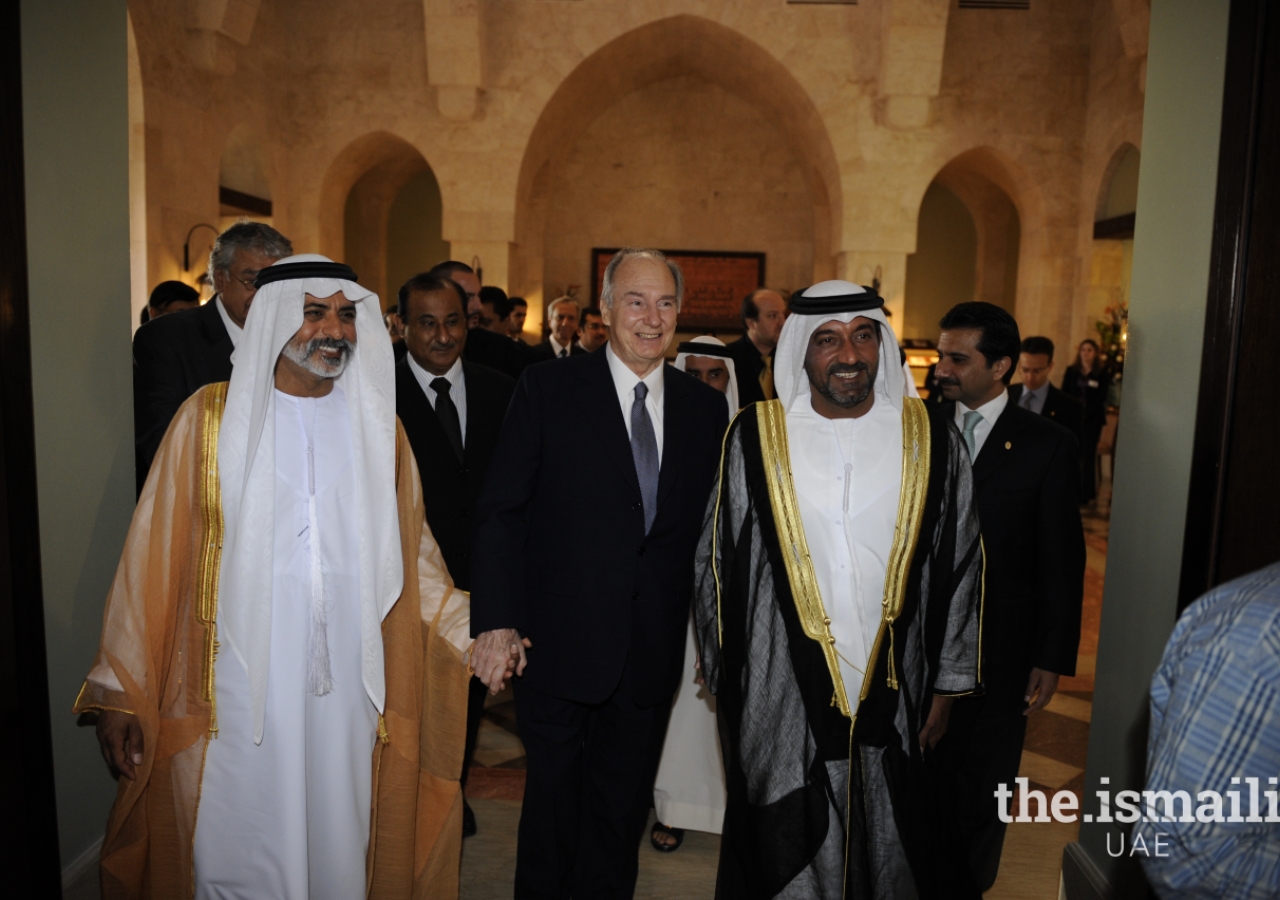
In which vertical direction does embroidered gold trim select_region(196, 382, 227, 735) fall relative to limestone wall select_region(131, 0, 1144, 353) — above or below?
below

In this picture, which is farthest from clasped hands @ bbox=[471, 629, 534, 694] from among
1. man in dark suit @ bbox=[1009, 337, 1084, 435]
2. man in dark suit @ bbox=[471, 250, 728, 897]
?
man in dark suit @ bbox=[1009, 337, 1084, 435]

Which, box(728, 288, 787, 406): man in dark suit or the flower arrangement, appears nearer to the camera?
box(728, 288, 787, 406): man in dark suit

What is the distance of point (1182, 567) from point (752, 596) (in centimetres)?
103

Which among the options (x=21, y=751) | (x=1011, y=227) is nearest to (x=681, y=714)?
(x=21, y=751)

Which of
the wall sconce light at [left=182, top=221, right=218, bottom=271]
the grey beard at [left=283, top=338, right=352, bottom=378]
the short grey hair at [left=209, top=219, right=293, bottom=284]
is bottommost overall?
the grey beard at [left=283, top=338, right=352, bottom=378]

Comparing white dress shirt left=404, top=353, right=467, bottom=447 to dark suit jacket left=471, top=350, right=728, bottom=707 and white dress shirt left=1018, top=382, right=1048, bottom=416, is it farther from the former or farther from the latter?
white dress shirt left=1018, top=382, right=1048, bottom=416

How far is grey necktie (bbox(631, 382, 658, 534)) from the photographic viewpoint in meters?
2.36

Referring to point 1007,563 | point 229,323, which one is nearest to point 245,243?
point 229,323

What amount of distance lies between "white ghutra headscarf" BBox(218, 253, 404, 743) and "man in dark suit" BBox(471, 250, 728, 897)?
247 mm

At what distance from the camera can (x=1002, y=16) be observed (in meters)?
11.0

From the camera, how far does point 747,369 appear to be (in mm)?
4879

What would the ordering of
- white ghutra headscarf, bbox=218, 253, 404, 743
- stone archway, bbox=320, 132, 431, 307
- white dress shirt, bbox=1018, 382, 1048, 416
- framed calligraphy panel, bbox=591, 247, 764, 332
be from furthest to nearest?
stone archway, bbox=320, 132, 431, 307, framed calligraphy panel, bbox=591, 247, 764, 332, white dress shirt, bbox=1018, 382, 1048, 416, white ghutra headscarf, bbox=218, 253, 404, 743

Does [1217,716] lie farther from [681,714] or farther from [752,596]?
[681,714]

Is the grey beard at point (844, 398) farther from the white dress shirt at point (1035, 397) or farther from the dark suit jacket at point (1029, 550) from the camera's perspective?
the white dress shirt at point (1035, 397)
